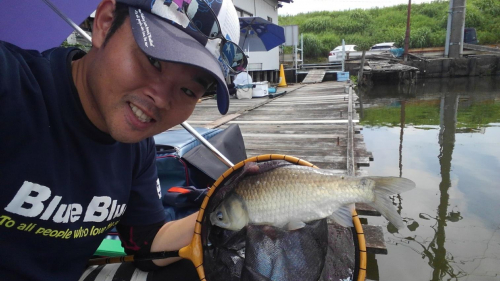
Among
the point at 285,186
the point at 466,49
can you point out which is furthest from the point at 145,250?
the point at 466,49

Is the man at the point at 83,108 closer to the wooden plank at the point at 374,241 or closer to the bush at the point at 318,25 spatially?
the wooden plank at the point at 374,241

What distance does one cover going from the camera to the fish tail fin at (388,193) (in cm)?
122

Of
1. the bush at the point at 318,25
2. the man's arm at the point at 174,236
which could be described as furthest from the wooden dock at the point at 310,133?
the bush at the point at 318,25

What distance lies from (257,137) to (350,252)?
4.07m

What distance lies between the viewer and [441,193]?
4402 mm

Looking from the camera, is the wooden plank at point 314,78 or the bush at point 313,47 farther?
the bush at point 313,47

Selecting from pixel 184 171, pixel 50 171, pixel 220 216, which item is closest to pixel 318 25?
pixel 184 171

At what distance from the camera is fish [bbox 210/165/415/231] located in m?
1.34

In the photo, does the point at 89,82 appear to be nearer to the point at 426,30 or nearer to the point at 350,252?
the point at 350,252

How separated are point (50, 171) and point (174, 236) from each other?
721 millimetres

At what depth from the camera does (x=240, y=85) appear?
36.6ft

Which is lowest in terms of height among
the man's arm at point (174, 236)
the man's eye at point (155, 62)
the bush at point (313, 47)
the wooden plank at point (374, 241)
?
the wooden plank at point (374, 241)

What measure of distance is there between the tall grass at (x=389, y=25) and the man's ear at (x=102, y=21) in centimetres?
3176

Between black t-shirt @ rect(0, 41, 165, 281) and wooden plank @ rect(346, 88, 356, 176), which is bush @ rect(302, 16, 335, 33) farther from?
black t-shirt @ rect(0, 41, 165, 281)
